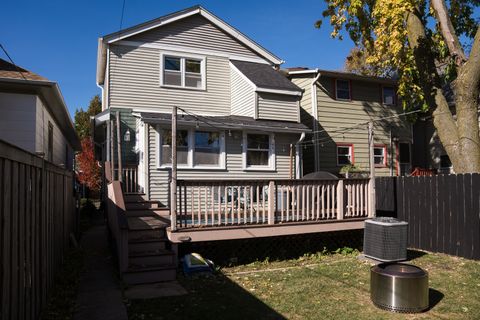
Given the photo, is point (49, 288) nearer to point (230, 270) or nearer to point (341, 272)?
point (230, 270)

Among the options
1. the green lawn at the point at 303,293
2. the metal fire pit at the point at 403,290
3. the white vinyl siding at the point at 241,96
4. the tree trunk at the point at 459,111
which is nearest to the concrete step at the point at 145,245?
the green lawn at the point at 303,293

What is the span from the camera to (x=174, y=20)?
14.0 meters

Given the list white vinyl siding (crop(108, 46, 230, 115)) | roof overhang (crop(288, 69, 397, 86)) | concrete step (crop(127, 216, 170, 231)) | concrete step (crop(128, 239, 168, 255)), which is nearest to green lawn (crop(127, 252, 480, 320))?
concrete step (crop(128, 239, 168, 255))

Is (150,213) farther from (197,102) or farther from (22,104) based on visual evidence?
(197,102)

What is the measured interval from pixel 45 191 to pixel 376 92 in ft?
51.5

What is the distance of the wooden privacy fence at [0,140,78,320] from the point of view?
3.13 meters

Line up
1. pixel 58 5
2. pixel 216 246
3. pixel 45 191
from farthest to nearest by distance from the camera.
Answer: pixel 58 5 → pixel 216 246 → pixel 45 191

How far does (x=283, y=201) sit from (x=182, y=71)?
715 centimetres

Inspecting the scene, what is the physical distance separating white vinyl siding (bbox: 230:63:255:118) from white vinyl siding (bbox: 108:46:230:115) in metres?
0.36

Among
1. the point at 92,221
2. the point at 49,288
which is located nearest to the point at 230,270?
the point at 49,288

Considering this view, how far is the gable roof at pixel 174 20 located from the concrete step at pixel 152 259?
27.6 ft

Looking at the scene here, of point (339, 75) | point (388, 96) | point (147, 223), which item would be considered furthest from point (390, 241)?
point (388, 96)

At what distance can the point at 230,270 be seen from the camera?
779 cm

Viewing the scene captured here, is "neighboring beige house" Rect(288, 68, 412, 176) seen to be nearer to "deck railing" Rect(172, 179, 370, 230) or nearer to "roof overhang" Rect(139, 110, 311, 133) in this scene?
"roof overhang" Rect(139, 110, 311, 133)
